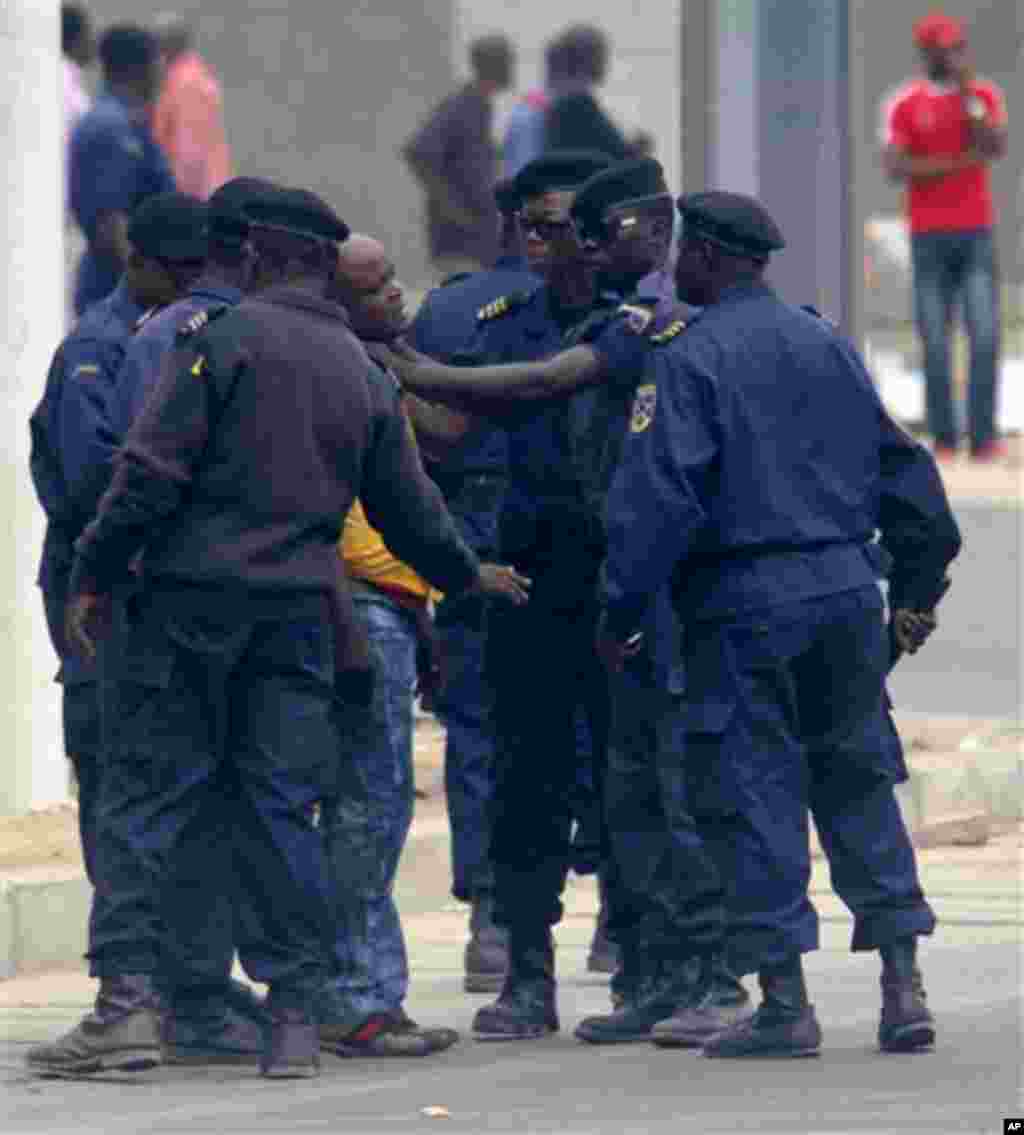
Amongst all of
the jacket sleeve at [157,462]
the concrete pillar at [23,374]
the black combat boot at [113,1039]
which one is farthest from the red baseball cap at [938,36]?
the black combat boot at [113,1039]

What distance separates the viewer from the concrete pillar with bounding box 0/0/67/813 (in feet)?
→ 36.5

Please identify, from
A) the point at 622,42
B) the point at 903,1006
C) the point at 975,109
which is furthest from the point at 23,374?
the point at 622,42

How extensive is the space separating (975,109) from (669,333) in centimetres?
1190

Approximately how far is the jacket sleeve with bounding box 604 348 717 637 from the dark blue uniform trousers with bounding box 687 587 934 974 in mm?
196

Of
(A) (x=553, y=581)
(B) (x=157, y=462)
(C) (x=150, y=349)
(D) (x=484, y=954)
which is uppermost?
(C) (x=150, y=349)

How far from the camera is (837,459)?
862 centimetres

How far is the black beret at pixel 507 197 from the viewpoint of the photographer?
9.38 metres

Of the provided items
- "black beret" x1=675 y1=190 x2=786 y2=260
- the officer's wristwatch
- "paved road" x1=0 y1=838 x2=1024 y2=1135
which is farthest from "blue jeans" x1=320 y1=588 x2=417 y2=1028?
the officer's wristwatch

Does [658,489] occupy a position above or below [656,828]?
above

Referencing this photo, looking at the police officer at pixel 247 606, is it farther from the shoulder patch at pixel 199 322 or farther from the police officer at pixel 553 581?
the police officer at pixel 553 581

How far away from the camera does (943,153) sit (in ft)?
66.3

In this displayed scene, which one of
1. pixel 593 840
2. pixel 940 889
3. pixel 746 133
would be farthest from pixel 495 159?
pixel 593 840

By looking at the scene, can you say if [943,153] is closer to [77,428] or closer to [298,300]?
[77,428]

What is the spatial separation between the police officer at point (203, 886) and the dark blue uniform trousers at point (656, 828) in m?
0.83
